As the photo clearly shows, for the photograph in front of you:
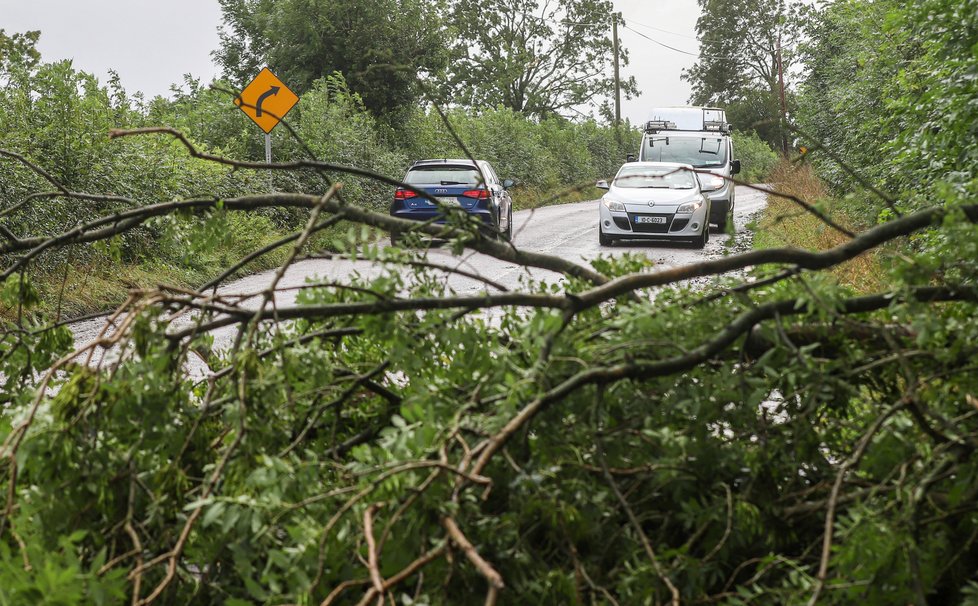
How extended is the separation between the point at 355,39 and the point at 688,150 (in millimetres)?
10271

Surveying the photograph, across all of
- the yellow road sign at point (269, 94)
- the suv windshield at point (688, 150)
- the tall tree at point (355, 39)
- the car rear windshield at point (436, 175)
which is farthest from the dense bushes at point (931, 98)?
the tall tree at point (355, 39)

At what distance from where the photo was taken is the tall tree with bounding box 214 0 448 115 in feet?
99.0

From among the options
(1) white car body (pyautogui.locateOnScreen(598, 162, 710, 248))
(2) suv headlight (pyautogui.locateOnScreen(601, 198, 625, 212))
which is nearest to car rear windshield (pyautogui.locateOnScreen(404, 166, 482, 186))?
(2) suv headlight (pyautogui.locateOnScreen(601, 198, 625, 212))

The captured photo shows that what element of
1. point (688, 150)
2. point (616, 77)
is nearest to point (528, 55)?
point (616, 77)

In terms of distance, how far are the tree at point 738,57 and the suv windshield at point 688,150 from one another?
206 feet

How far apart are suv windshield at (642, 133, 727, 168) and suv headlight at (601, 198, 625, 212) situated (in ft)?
21.9

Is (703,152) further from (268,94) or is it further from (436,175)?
(268,94)

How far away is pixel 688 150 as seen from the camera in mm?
26922

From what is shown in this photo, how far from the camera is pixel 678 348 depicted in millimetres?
2520

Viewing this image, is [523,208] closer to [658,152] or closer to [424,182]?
[658,152]

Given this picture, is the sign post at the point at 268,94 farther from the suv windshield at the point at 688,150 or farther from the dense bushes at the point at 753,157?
the dense bushes at the point at 753,157

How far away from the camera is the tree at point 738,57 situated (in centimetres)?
8862

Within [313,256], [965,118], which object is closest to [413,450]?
[313,256]

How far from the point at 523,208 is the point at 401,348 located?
36461 millimetres
